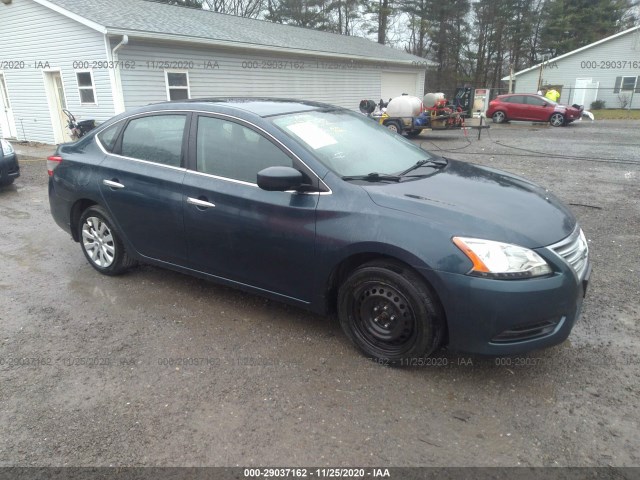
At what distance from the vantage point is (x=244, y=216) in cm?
333

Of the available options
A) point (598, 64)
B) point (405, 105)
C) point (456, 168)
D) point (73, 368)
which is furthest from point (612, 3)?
point (73, 368)

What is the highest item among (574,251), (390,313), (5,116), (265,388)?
(574,251)

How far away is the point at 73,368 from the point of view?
10.2 ft

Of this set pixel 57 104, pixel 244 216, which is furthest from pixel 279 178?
pixel 57 104

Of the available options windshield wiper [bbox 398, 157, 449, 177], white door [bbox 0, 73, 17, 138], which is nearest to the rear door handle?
windshield wiper [bbox 398, 157, 449, 177]

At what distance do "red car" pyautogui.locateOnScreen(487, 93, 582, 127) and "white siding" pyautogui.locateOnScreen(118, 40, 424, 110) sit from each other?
603cm

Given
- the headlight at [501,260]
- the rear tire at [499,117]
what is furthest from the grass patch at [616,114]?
the headlight at [501,260]

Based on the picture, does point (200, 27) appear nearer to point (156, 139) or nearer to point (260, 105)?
point (156, 139)

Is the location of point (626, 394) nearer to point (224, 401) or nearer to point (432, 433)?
point (432, 433)

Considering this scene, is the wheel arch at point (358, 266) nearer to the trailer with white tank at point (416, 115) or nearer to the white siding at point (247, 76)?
the white siding at point (247, 76)

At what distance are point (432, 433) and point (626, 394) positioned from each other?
1.23 m

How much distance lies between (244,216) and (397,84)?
24495mm

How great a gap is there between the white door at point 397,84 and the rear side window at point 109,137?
21.6 m

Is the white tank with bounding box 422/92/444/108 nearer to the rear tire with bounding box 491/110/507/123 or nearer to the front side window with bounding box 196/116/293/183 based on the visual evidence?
the rear tire with bounding box 491/110/507/123
